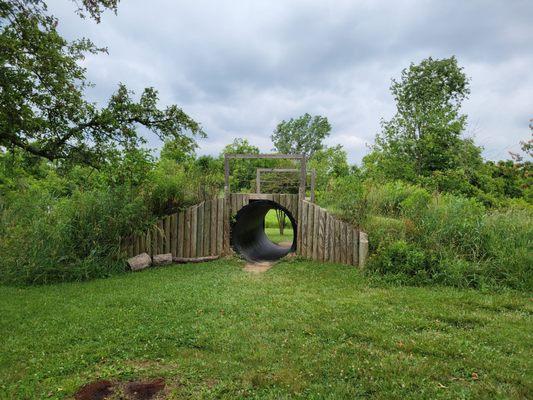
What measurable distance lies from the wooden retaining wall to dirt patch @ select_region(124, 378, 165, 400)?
5332mm

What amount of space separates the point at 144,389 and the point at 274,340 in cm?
161

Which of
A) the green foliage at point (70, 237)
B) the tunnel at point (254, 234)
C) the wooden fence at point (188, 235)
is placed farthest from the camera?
the tunnel at point (254, 234)

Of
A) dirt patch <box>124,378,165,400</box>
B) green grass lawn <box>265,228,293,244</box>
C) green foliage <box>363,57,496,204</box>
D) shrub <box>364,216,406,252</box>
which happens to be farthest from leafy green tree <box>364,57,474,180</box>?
dirt patch <box>124,378,165,400</box>

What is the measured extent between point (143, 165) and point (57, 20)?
3.26 metres

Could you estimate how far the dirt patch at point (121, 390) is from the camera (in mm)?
3443

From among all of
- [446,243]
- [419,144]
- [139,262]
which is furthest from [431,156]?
[139,262]

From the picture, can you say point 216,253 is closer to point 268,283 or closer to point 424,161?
point 268,283

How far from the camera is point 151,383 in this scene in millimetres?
3654

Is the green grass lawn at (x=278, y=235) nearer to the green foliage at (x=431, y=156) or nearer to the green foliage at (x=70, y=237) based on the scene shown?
the green foliage at (x=431, y=156)

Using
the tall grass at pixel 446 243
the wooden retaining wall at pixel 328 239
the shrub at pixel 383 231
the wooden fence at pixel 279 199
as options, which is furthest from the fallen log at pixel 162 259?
the shrub at pixel 383 231

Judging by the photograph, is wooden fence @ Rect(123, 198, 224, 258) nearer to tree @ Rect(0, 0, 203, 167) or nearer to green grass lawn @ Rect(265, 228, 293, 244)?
tree @ Rect(0, 0, 203, 167)

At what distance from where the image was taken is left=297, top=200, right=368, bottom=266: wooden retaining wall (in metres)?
8.62

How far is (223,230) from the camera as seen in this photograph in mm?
10492

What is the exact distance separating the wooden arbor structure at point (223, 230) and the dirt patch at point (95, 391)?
617cm
